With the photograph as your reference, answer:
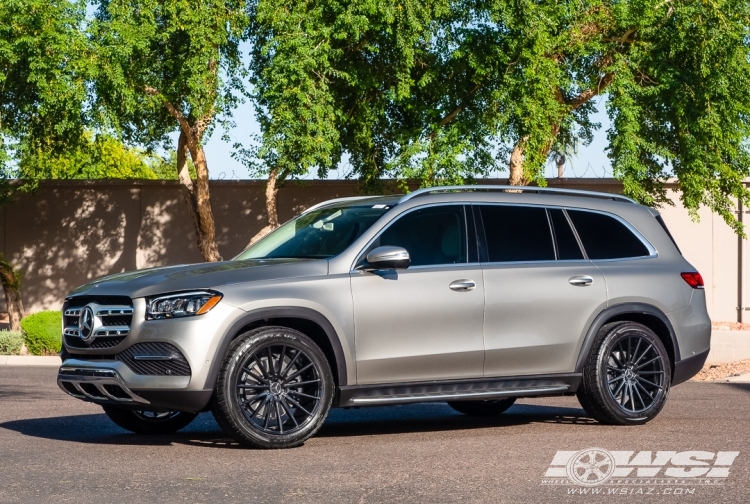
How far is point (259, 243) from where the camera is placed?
9734mm

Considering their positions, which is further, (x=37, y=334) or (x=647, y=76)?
(x=647, y=76)

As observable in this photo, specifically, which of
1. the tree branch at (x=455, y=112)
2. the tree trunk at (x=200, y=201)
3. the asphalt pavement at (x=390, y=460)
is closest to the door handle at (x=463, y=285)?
the asphalt pavement at (x=390, y=460)

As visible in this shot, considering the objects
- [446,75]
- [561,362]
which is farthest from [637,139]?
[561,362]

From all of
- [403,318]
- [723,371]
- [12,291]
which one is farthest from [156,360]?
[12,291]

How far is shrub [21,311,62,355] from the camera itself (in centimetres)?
1909

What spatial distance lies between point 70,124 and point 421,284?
12.7 metres

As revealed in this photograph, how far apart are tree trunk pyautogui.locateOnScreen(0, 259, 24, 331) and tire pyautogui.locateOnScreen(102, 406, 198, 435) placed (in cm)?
1415

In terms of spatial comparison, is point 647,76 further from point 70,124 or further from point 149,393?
point 149,393

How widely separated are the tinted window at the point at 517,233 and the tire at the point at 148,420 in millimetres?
2809

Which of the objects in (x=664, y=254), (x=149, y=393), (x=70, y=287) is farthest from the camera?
(x=70, y=287)

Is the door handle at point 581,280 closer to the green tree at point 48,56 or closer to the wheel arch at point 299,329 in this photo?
the wheel arch at point 299,329

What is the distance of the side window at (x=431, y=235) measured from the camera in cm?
898

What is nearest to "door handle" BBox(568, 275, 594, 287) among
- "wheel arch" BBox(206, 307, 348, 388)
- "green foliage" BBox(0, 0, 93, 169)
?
"wheel arch" BBox(206, 307, 348, 388)

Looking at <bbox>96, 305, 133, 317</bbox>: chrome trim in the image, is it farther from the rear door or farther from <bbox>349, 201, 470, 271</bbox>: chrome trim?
the rear door
